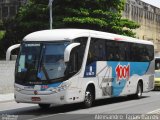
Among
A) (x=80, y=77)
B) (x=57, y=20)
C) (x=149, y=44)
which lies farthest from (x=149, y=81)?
(x=57, y=20)

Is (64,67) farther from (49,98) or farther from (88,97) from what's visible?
(88,97)

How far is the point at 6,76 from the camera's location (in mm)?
30594

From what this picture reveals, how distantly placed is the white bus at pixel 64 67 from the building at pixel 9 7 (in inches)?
2058

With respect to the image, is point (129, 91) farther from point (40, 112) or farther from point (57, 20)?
point (57, 20)

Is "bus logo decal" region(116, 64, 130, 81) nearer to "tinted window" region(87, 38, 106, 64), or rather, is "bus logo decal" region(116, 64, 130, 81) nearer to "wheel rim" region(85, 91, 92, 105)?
"tinted window" region(87, 38, 106, 64)

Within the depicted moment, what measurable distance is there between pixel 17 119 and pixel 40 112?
2984mm

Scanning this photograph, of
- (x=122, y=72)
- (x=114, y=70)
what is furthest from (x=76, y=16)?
(x=114, y=70)

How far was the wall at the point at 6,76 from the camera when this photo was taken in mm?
30219

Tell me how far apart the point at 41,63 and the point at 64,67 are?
2.91 feet

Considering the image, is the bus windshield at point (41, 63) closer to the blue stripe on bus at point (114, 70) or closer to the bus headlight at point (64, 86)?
the bus headlight at point (64, 86)

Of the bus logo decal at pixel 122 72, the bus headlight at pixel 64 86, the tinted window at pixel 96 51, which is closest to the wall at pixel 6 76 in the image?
the bus logo decal at pixel 122 72

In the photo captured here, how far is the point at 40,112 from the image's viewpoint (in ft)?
62.5

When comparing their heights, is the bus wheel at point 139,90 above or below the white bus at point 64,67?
below

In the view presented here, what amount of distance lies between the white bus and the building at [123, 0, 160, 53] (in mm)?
54092
